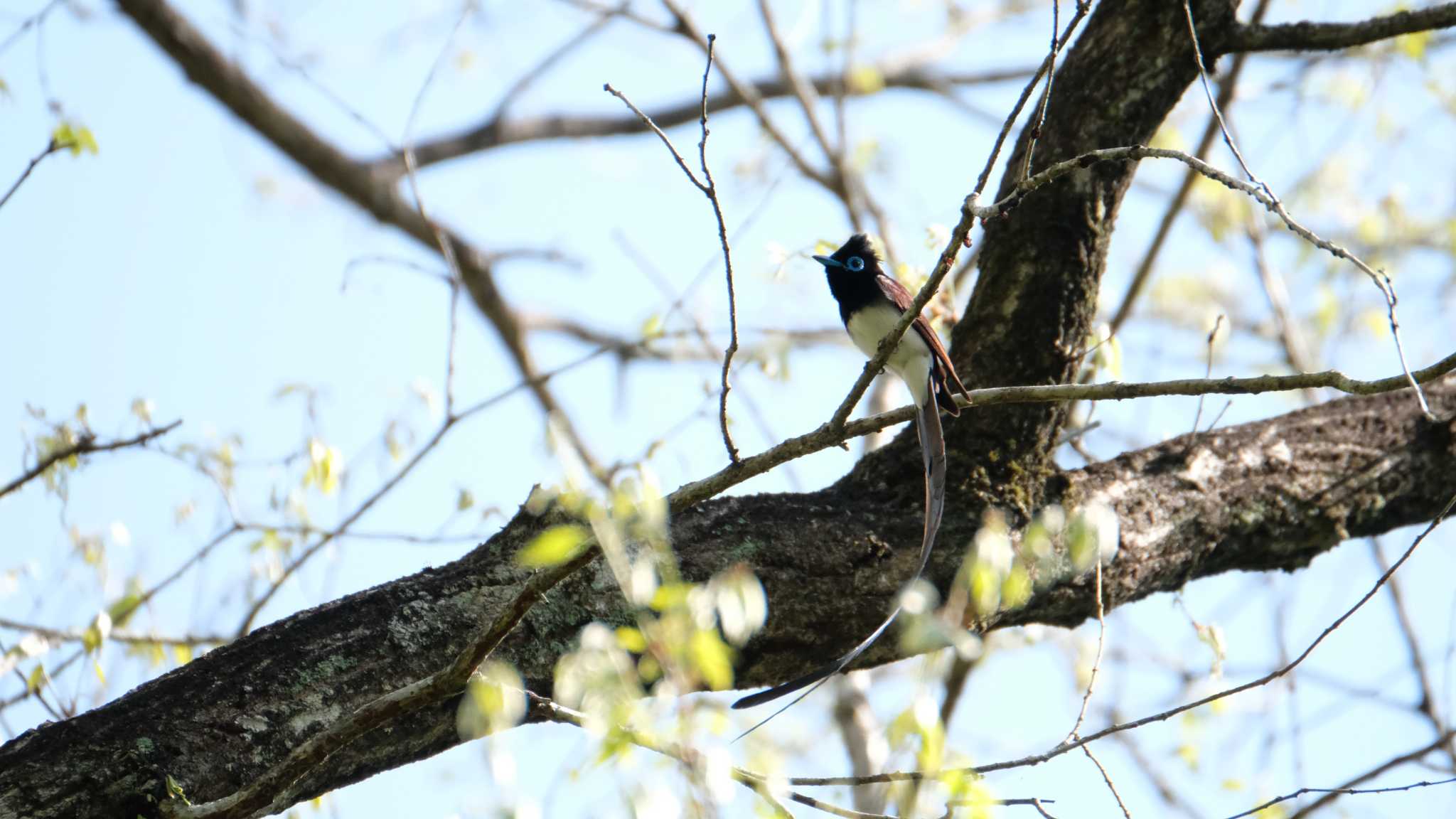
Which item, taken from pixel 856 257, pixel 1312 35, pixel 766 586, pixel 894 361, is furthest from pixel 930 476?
pixel 1312 35

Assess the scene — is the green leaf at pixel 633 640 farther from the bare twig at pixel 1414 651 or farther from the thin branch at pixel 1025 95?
the bare twig at pixel 1414 651

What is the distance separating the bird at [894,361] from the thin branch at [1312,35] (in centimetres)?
113

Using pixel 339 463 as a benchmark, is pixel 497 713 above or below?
below

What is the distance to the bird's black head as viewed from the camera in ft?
13.1

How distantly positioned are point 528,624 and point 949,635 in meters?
1.26

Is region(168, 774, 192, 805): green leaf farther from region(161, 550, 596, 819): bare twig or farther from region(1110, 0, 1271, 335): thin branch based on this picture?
region(1110, 0, 1271, 335): thin branch

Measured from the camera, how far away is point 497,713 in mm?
1762

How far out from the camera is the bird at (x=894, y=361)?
2.45 metres

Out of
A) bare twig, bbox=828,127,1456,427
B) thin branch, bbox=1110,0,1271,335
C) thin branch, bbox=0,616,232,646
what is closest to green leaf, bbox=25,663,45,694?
thin branch, bbox=0,616,232,646

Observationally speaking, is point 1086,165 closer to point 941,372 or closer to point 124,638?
point 941,372

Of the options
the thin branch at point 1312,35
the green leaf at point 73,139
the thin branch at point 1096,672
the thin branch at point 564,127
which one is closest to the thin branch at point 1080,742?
the thin branch at point 1096,672

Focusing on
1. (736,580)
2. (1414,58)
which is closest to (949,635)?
(736,580)

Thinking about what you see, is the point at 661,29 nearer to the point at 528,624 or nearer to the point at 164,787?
the point at 528,624

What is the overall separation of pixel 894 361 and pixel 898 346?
1.14 metres
